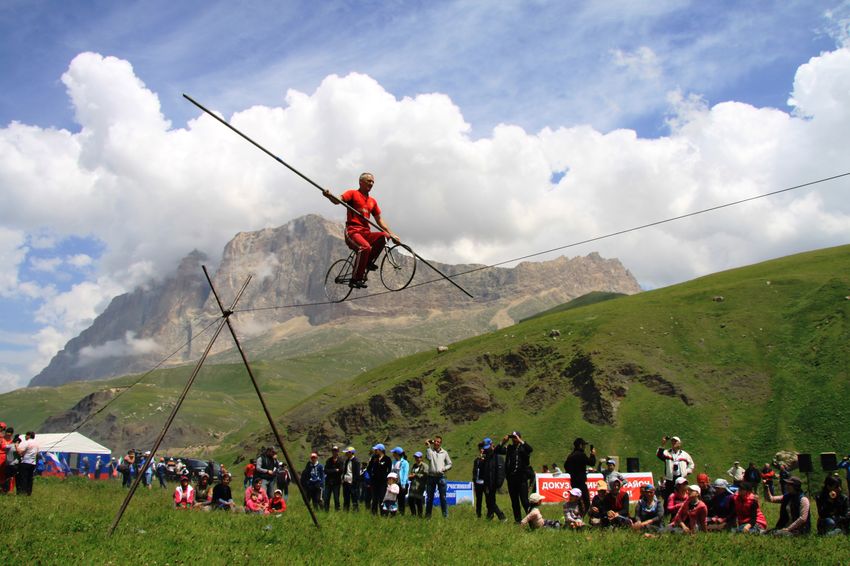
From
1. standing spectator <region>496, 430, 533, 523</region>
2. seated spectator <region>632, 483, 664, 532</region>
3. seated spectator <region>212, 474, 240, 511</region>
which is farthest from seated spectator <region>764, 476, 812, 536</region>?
seated spectator <region>212, 474, 240, 511</region>

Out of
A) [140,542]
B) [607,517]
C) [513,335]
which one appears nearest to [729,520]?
[607,517]

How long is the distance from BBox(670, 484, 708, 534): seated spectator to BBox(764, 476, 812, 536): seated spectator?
149cm

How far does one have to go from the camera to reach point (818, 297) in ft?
300

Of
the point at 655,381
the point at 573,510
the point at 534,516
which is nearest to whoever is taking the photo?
the point at 534,516

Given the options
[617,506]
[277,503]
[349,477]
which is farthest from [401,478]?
[617,506]

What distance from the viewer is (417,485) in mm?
20938

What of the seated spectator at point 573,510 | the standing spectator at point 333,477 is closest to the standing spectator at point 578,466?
the seated spectator at point 573,510

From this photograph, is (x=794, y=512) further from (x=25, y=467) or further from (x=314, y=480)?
(x=25, y=467)

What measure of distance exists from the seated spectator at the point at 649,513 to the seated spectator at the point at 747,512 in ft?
5.62

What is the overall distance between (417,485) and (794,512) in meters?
10.0

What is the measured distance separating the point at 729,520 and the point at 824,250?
390 feet

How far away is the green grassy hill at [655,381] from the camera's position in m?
72.2

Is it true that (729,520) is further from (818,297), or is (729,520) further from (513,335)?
(513,335)

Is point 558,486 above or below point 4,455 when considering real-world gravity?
below
